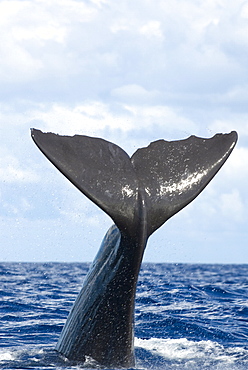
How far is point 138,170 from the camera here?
632 centimetres

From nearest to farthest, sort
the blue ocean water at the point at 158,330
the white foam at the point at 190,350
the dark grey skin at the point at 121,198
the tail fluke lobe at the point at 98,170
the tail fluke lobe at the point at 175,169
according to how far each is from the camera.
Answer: the tail fluke lobe at the point at 98,170, the dark grey skin at the point at 121,198, the tail fluke lobe at the point at 175,169, the blue ocean water at the point at 158,330, the white foam at the point at 190,350

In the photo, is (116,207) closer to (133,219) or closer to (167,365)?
(133,219)

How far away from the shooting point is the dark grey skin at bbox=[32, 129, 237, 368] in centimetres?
594

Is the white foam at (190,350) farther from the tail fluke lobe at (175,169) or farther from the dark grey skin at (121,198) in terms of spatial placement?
the tail fluke lobe at (175,169)

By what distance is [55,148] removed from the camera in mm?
5859

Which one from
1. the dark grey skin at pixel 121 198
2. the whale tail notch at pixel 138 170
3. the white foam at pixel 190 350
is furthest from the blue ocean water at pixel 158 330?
the whale tail notch at pixel 138 170

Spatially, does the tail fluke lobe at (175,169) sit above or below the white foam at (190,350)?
above

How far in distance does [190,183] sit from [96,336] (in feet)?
5.87

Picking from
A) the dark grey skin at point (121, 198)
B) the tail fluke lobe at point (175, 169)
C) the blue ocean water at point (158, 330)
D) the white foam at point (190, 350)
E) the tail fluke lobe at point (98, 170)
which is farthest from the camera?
the white foam at point (190, 350)

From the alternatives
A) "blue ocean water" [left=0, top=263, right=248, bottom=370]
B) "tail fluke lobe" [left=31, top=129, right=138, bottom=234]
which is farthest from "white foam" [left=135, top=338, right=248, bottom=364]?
"tail fluke lobe" [left=31, top=129, right=138, bottom=234]

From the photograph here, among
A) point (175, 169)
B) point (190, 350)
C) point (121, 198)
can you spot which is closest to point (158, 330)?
point (190, 350)

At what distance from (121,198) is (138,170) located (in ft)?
1.53

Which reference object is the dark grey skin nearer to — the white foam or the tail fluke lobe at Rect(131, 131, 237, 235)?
the tail fluke lobe at Rect(131, 131, 237, 235)

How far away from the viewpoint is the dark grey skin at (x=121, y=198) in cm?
594
